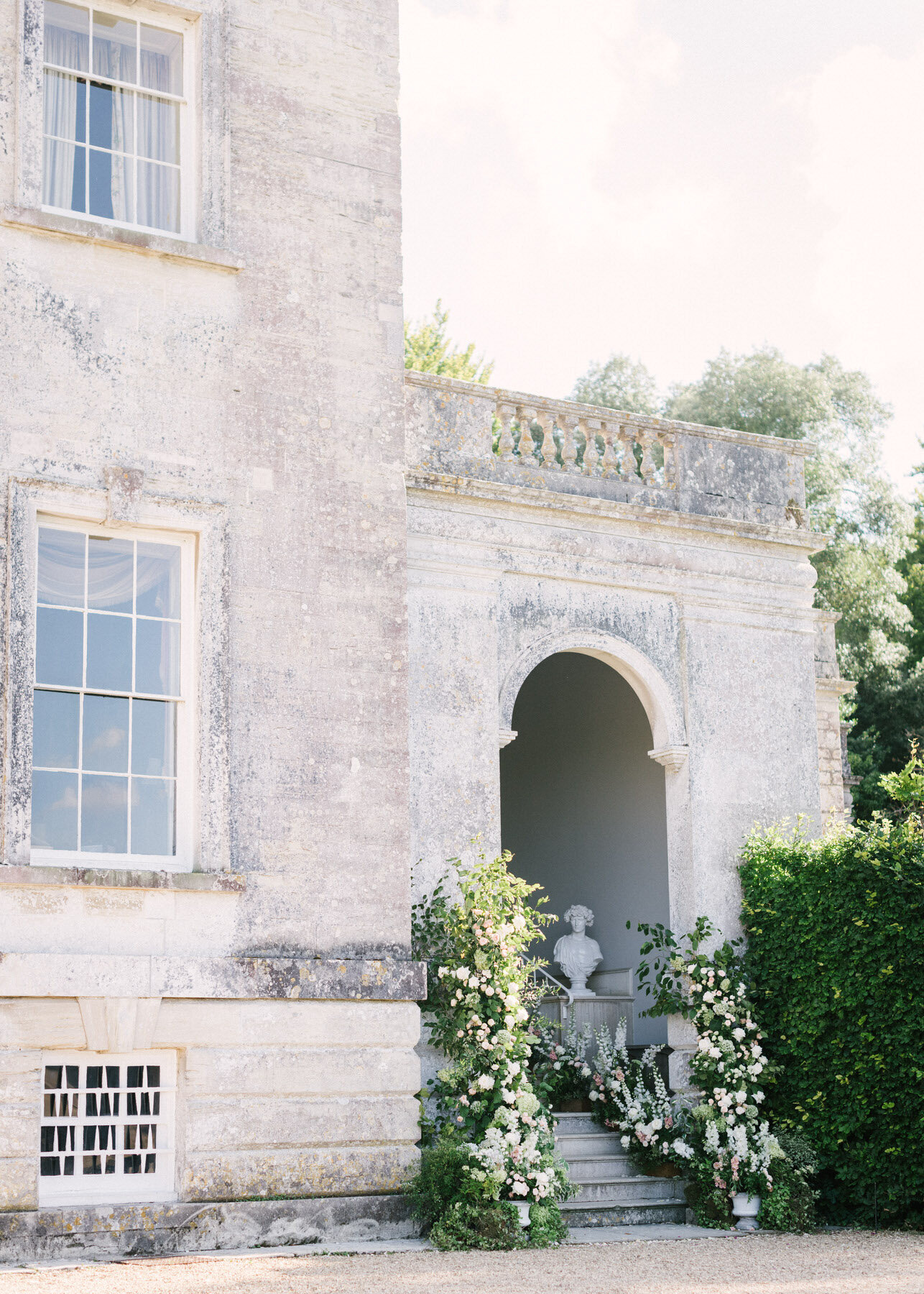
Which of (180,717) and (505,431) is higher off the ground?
(505,431)

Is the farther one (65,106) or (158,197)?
(158,197)

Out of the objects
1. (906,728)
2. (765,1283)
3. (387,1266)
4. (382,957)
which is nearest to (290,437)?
(382,957)

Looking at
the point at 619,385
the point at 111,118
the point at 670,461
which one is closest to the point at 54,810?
the point at 111,118

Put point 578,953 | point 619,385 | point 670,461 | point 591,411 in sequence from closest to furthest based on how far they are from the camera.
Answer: point 591,411, point 670,461, point 578,953, point 619,385

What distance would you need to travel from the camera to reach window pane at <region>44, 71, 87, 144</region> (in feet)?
30.4

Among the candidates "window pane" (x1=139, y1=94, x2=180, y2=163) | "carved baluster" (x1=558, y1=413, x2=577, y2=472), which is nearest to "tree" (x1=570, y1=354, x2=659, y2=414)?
"carved baluster" (x1=558, y1=413, x2=577, y2=472)

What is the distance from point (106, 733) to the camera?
8.72 meters

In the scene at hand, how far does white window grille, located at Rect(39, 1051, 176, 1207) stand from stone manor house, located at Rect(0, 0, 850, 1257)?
0.8 inches

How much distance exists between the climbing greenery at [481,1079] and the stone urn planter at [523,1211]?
0.17 feet

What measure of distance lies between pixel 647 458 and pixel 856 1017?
4798mm

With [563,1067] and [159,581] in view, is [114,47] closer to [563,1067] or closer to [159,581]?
[159,581]

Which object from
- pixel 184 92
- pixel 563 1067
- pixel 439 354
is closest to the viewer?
pixel 184 92

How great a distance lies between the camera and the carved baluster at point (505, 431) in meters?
11.5

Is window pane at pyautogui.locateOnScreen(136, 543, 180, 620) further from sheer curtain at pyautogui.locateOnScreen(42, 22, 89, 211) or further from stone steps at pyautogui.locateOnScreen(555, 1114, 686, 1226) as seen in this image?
stone steps at pyautogui.locateOnScreen(555, 1114, 686, 1226)
